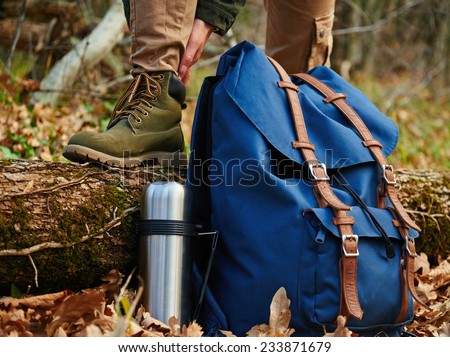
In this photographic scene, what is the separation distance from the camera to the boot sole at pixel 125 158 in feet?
7.30

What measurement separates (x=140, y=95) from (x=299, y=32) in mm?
959

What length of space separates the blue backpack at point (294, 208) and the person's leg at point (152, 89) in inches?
7.6

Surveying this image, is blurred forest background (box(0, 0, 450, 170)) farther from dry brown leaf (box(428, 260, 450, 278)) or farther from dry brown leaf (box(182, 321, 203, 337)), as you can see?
dry brown leaf (box(428, 260, 450, 278))

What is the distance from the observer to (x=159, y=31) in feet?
7.64

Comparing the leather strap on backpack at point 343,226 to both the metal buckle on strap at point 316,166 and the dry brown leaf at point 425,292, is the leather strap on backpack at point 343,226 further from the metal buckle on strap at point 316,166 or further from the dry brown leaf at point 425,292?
the dry brown leaf at point 425,292

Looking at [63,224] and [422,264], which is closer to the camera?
[63,224]

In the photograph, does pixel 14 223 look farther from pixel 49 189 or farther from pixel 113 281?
pixel 113 281

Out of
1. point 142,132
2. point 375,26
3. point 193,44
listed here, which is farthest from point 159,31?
point 375,26

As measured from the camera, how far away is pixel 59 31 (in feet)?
16.4

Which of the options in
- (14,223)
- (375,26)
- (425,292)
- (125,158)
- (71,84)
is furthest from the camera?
(375,26)

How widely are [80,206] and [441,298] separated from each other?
1718 mm

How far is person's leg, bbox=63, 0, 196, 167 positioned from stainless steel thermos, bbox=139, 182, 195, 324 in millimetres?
304

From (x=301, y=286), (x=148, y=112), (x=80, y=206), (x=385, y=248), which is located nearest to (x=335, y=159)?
(x=385, y=248)
